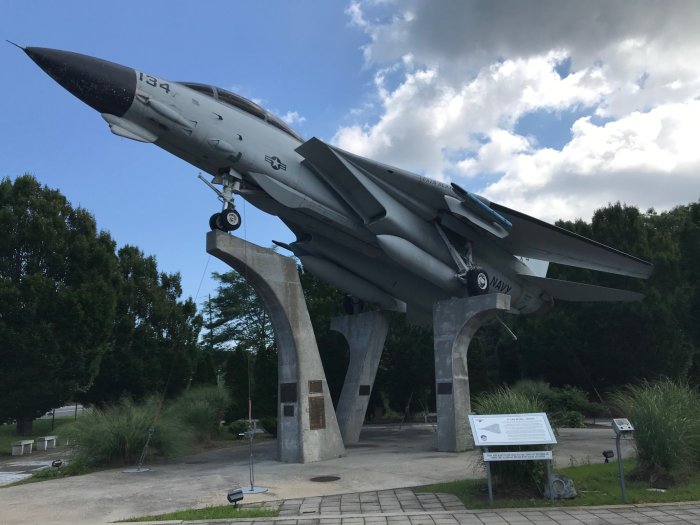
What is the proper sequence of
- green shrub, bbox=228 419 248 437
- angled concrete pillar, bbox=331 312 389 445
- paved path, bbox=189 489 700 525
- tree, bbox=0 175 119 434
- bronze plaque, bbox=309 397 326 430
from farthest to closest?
green shrub, bbox=228 419 248 437 → tree, bbox=0 175 119 434 → angled concrete pillar, bbox=331 312 389 445 → bronze plaque, bbox=309 397 326 430 → paved path, bbox=189 489 700 525

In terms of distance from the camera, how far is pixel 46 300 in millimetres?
19188

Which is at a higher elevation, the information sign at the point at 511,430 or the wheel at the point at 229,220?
the wheel at the point at 229,220

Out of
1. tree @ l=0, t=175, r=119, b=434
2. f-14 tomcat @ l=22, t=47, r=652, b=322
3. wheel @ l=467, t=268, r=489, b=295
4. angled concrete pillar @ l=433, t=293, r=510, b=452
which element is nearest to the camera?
f-14 tomcat @ l=22, t=47, r=652, b=322

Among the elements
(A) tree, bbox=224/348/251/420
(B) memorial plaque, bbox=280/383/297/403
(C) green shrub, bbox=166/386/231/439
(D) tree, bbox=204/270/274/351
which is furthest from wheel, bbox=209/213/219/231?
(D) tree, bbox=204/270/274/351

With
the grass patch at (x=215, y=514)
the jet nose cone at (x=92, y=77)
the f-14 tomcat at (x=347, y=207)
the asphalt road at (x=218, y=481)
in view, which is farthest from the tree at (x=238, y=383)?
the grass patch at (x=215, y=514)

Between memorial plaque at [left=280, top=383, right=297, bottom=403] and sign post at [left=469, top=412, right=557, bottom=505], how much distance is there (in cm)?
600

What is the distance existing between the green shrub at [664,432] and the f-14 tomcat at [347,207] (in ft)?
22.8

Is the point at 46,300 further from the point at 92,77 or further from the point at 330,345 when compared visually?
the point at 330,345

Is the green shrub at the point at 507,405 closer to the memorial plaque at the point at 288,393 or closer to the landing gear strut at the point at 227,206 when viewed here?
the memorial plaque at the point at 288,393

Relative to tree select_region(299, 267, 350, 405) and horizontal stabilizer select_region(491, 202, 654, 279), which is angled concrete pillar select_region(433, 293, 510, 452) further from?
tree select_region(299, 267, 350, 405)

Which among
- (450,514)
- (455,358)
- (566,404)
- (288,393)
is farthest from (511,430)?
(566,404)

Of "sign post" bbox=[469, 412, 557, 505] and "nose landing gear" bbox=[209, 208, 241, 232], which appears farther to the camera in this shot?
"nose landing gear" bbox=[209, 208, 241, 232]

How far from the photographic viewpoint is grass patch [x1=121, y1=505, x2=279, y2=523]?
6.98 meters

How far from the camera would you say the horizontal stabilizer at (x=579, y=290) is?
710 inches
